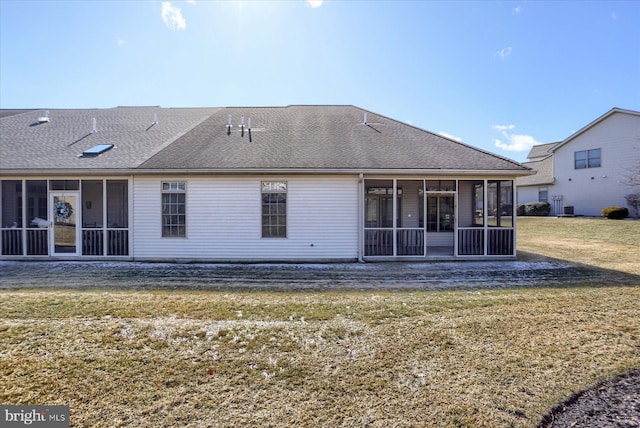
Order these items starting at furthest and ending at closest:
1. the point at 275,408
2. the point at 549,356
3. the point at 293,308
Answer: the point at 293,308
the point at 549,356
the point at 275,408

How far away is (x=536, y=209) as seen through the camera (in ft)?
81.7

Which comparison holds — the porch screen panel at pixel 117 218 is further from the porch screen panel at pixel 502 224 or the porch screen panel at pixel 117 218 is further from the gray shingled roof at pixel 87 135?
the porch screen panel at pixel 502 224

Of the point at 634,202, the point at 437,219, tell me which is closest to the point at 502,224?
the point at 437,219

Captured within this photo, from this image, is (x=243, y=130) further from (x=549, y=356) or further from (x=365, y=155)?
(x=549, y=356)

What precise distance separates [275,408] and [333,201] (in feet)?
24.1

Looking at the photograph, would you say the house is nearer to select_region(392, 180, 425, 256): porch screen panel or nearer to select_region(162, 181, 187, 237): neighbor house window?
select_region(162, 181, 187, 237): neighbor house window

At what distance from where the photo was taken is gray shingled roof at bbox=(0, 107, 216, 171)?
10.1 meters

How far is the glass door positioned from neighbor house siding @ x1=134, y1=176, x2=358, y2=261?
2049 mm

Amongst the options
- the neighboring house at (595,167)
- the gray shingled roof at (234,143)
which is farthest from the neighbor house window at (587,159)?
the gray shingled roof at (234,143)

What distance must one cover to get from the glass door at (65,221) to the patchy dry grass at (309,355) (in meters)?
4.14

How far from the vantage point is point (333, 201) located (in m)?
9.99

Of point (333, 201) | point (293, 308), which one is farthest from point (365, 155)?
point (293, 308)

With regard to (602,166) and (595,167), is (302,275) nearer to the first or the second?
(602,166)

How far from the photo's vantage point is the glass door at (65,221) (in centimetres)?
1014
